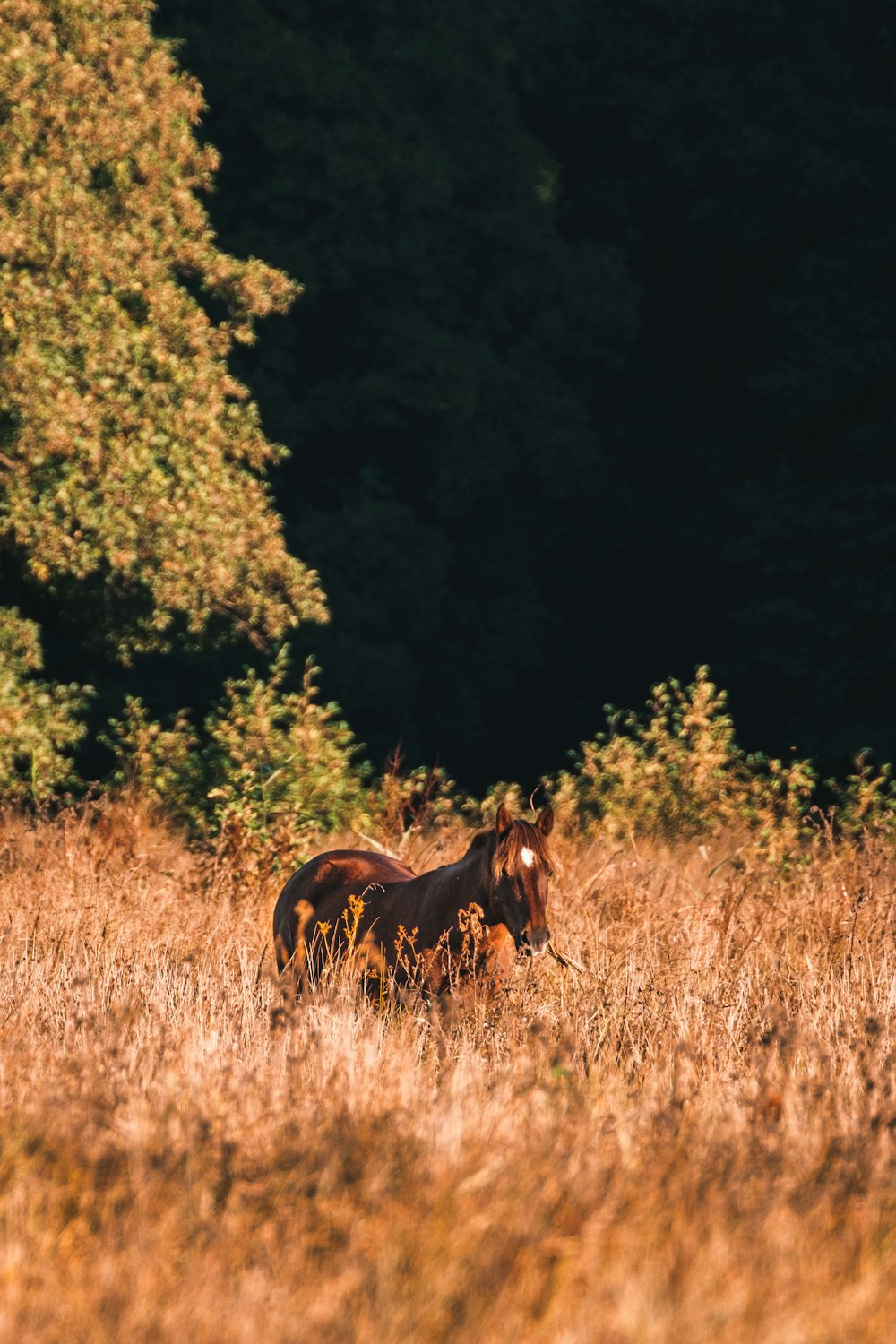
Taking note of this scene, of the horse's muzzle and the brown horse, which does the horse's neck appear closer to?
the brown horse

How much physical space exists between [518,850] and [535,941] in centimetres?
33

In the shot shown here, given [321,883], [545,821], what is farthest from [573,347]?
[545,821]

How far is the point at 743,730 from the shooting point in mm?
17500

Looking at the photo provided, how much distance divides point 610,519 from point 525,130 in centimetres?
533

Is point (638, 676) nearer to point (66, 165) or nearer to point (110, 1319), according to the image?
point (66, 165)

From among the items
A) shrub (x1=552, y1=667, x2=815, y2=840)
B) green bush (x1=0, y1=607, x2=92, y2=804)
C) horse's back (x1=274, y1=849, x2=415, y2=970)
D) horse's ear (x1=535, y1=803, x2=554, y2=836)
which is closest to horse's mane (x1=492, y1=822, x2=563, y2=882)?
horse's ear (x1=535, y1=803, x2=554, y2=836)

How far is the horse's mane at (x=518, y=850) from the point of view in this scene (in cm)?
514

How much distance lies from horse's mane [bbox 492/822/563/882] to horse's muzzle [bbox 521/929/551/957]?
23 cm

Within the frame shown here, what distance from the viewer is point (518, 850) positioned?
514 cm

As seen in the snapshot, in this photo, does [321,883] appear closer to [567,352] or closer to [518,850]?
[518,850]

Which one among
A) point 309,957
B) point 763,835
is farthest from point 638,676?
point 309,957

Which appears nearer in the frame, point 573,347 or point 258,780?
point 258,780

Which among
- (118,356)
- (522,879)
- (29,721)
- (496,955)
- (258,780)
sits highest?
(118,356)

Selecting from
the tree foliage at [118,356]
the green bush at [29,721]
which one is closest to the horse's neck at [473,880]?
the green bush at [29,721]
